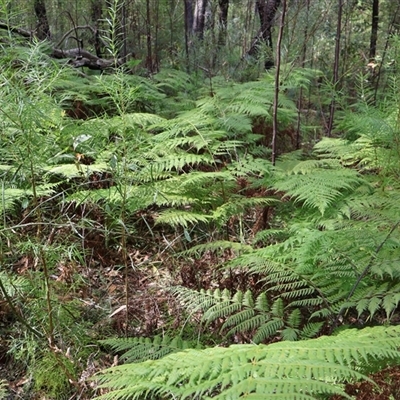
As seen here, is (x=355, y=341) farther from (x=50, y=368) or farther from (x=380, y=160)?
(x=380, y=160)

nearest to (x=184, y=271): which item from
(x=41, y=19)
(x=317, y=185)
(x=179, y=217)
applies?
(x=179, y=217)

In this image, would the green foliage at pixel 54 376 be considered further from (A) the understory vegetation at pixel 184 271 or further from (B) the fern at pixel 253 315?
(B) the fern at pixel 253 315

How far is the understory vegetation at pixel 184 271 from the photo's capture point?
5.03 ft

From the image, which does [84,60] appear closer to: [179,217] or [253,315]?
[179,217]

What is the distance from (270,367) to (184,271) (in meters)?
1.70

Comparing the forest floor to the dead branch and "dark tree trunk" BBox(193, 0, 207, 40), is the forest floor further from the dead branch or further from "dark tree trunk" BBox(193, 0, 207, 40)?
"dark tree trunk" BBox(193, 0, 207, 40)

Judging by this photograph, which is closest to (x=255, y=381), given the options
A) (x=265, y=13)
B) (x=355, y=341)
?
(x=355, y=341)

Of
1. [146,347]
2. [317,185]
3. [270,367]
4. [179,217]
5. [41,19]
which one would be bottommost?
[146,347]

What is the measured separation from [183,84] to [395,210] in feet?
11.6

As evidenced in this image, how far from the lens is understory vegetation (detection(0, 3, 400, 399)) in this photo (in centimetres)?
153

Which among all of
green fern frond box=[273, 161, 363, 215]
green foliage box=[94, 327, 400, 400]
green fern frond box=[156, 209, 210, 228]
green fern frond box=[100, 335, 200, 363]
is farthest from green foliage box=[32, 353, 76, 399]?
green fern frond box=[273, 161, 363, 215]

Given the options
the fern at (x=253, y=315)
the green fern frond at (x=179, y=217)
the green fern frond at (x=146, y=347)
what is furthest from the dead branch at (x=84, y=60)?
the green fern frond at (x=146, y=347)

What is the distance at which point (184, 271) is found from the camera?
2.87 metres

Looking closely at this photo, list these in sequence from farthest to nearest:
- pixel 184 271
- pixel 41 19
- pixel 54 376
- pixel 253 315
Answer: pixel 41 19
pixel 184 271
pixel 253 315
pixel 54 376
